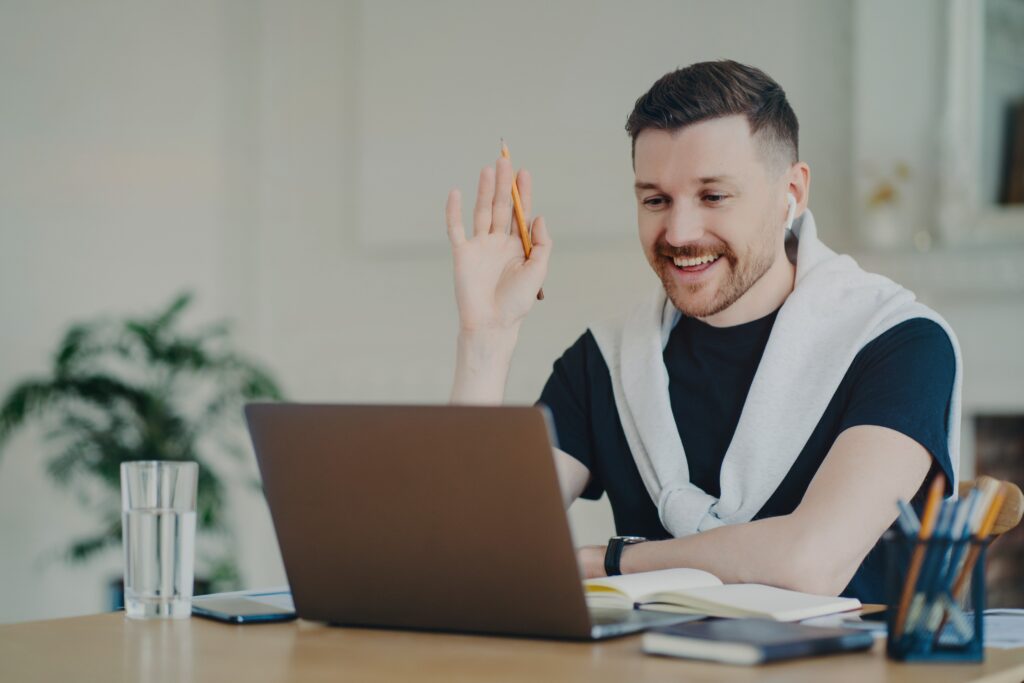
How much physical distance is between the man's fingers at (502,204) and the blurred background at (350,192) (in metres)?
2.17

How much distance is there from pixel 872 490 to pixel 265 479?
710 mm

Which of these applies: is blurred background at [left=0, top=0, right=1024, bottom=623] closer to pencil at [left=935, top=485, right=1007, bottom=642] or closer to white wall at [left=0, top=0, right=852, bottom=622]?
white wall at [left=0, top=0, right=852, bottom=622]

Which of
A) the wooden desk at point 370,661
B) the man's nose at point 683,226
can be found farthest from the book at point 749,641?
the man's nose at point 683,226

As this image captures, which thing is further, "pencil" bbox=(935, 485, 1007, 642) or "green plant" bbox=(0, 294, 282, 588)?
"green plant" bbox=(0, 294, 282, 588)

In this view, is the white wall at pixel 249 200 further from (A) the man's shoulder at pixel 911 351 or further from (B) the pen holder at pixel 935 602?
(B) the pen holder at pixel 935 602

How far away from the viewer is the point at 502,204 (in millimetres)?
1799

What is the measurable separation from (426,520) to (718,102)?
944 millimetres

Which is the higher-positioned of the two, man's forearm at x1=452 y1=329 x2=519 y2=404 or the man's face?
the man's face

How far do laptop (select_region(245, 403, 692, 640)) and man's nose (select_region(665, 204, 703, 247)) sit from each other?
2.50 feet

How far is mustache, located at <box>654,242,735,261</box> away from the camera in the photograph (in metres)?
1.90

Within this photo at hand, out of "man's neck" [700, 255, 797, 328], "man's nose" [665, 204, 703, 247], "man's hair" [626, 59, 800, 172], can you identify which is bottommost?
"man's neck" [700, 255, 797, 328]

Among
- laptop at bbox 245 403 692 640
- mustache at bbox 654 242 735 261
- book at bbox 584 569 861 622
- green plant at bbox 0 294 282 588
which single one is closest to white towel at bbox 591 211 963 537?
mustache at bbox 654 242 735 261

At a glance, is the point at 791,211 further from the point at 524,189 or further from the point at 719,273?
the point at 524,189

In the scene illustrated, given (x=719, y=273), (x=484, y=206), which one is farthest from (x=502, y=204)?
(x=719, y=273)
